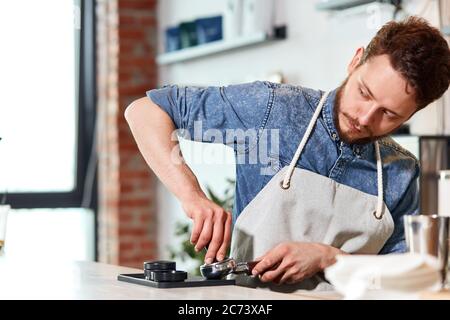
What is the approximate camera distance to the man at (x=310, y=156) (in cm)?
228

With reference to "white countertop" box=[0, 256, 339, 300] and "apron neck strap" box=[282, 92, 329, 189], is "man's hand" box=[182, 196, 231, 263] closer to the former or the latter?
"white countertop" box=[0, 256, 339, 300]

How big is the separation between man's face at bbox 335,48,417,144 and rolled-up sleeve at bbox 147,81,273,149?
220mm

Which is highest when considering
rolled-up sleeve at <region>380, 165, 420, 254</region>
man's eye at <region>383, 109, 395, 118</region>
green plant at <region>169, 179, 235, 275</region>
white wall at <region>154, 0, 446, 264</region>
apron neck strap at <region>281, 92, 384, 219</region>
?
white wall at <region>154, 0, 446, 264</region>

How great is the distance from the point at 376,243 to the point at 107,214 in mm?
3752

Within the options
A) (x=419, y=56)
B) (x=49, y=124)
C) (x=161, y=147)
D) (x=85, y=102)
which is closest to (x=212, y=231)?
(x=161, y=147)

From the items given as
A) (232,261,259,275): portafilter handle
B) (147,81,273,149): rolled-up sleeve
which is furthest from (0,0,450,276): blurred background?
(232,261,259,275): portafilter handle

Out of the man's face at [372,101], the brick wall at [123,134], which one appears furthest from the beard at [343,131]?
the brick wall at [123,134]

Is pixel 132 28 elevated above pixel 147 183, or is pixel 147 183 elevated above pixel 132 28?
pixel 132 28

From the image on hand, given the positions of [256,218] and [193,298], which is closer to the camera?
[193,298]

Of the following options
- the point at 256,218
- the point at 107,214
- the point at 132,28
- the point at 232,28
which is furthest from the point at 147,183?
the point at 256,218

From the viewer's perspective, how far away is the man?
228 centimetres

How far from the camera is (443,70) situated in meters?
2.22
